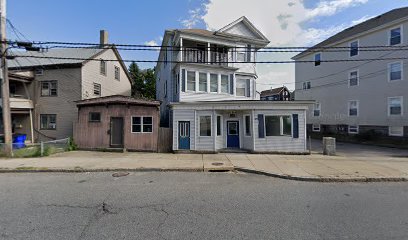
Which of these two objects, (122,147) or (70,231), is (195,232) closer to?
(70,231)

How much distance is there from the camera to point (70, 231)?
384cm

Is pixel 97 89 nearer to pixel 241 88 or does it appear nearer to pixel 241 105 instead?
pixel 241 88

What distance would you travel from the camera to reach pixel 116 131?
45.7ft

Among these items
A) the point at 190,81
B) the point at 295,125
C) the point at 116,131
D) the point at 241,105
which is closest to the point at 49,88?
the point at 116,131

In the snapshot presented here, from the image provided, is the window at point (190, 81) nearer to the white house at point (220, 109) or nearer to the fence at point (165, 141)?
the white house at point (220, 109)

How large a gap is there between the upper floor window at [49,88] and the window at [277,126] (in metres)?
17.6

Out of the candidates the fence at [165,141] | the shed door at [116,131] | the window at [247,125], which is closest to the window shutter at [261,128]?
the window at [247,125]

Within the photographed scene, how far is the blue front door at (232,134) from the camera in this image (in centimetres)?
1469

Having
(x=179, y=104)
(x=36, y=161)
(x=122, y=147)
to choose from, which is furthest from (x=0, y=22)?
(x=179, y=104)

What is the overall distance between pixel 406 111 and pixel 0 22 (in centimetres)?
2994

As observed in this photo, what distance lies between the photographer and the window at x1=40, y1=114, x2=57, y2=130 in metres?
18.0

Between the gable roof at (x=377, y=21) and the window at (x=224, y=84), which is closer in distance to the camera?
the window at (x=224, y=84)

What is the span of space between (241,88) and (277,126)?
5.64 m

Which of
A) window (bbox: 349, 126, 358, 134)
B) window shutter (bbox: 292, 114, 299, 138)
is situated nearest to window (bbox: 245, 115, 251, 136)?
window shutter (bbox: 292, 114, 299, 138)
